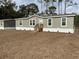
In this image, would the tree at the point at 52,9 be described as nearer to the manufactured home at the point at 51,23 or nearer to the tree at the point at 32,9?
the tree at the point at 32,9

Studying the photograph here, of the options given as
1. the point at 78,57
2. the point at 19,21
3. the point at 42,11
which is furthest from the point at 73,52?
the point at 42,11

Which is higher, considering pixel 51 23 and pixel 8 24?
pixel 51 23

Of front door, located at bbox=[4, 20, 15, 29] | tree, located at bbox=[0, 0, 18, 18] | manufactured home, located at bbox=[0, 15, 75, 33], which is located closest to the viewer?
manufactured home, located at bbox=[0, 15, 75, 33]

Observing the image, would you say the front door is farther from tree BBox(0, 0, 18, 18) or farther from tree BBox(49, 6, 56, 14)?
tree BBox(49, 6, 56, 14)

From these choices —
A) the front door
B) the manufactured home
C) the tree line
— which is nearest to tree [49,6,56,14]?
the tree line

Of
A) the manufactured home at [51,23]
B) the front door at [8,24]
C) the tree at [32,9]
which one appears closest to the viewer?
the manufactured home at [51,23]

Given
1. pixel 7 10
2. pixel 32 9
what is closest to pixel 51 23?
pixel 7 10

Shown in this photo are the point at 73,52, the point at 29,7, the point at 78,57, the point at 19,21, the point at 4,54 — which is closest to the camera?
the point at 78,57

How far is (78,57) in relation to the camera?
941 centimetres

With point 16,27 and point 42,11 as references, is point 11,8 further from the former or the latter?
point 16,27

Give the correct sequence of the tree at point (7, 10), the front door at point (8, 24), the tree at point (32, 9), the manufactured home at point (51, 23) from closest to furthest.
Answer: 1. the manufactured home at point (51, 23)
2. the front door at point (8, 24)
3. the tree at point (7, 10)
4. the tree at point (32, 9)

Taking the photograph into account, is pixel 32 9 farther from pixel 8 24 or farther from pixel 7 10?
pixel 8 24

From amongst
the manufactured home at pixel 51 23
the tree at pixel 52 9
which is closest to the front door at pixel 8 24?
the manufactured home at pixel 51 23

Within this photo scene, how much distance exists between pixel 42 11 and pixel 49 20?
27737mm
